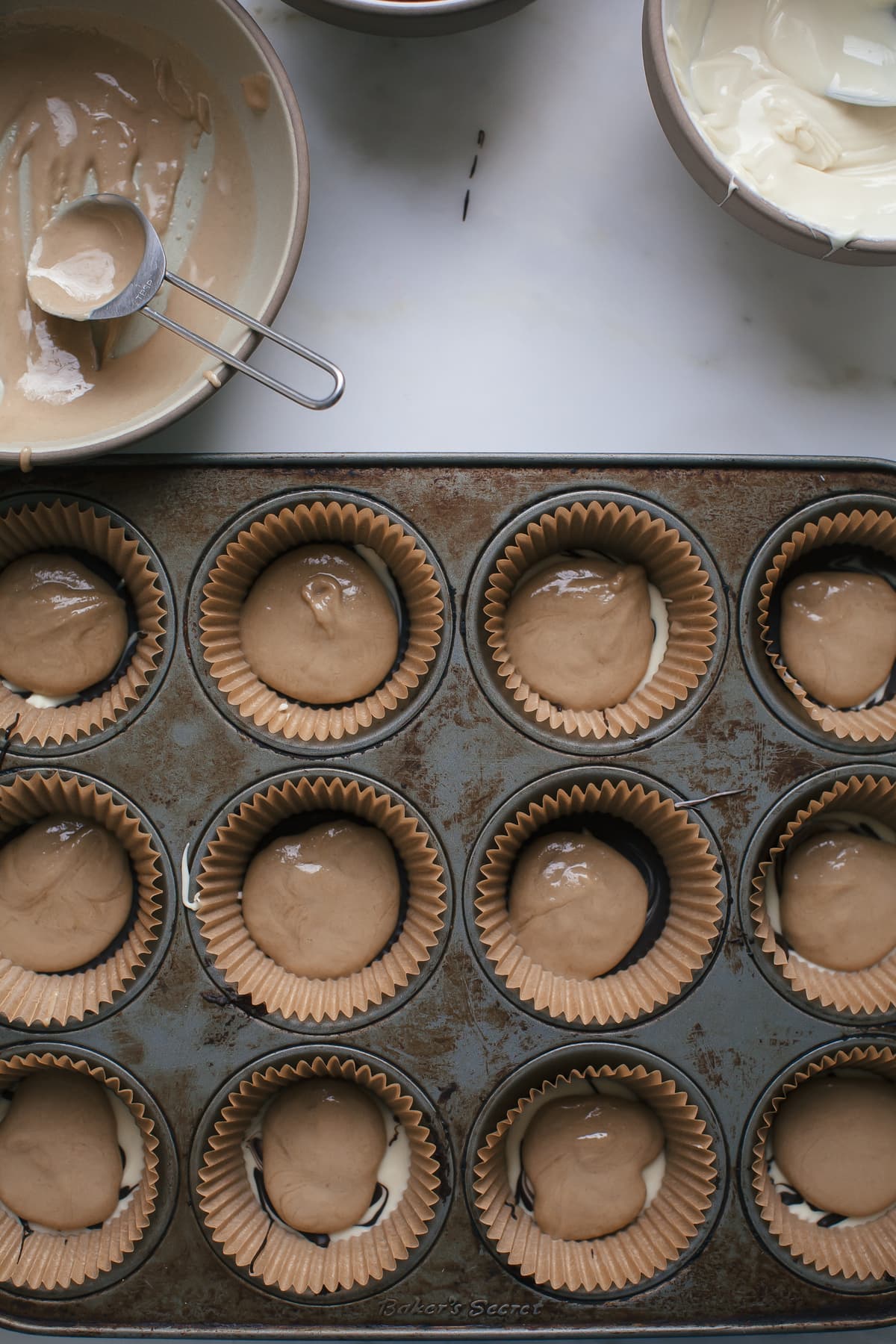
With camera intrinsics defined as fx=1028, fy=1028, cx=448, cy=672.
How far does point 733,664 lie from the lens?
1933 mm

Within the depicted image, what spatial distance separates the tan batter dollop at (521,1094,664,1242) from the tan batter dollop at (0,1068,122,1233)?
2.72 ft

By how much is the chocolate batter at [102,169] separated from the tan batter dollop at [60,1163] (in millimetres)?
1319

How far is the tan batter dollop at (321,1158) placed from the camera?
6.52 ft

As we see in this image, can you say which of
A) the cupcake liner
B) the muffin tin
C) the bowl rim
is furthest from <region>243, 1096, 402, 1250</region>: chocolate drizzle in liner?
the bowl rim

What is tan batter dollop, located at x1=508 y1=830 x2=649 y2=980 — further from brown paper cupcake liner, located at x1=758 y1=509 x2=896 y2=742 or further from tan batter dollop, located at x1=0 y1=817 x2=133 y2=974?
tan batter dollop, located at x1=0 y1=817 x2=133 y2=974

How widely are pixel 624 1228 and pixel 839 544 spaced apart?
55.8 inches

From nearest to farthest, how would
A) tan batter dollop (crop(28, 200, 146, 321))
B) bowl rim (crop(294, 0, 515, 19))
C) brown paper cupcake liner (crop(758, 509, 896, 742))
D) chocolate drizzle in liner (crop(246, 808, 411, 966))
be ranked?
bowl rim (crop(294, 0, 515, 19))
tan batter dollop (crop(28, 200, 146, 321))
brown paper cupcake liner (crop(758, 509, 896, 742))
chocolate drizzle in liner (crop(246, 808, 411, 966))

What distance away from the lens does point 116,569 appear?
2018 millimetres

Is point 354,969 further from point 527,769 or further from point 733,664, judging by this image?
point 733,664

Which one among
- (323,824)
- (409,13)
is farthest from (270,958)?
(409,13)

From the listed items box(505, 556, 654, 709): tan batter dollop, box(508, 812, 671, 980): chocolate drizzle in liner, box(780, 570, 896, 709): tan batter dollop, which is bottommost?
box(508, 812, 671, 980): chocolate drizzle in liner

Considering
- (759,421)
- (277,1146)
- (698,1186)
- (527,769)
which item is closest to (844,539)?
(759,421)

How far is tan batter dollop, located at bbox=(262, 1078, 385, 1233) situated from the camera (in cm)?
199

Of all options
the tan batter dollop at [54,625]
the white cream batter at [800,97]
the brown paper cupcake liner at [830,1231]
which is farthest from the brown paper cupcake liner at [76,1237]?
the white cream batter at [800,97]
